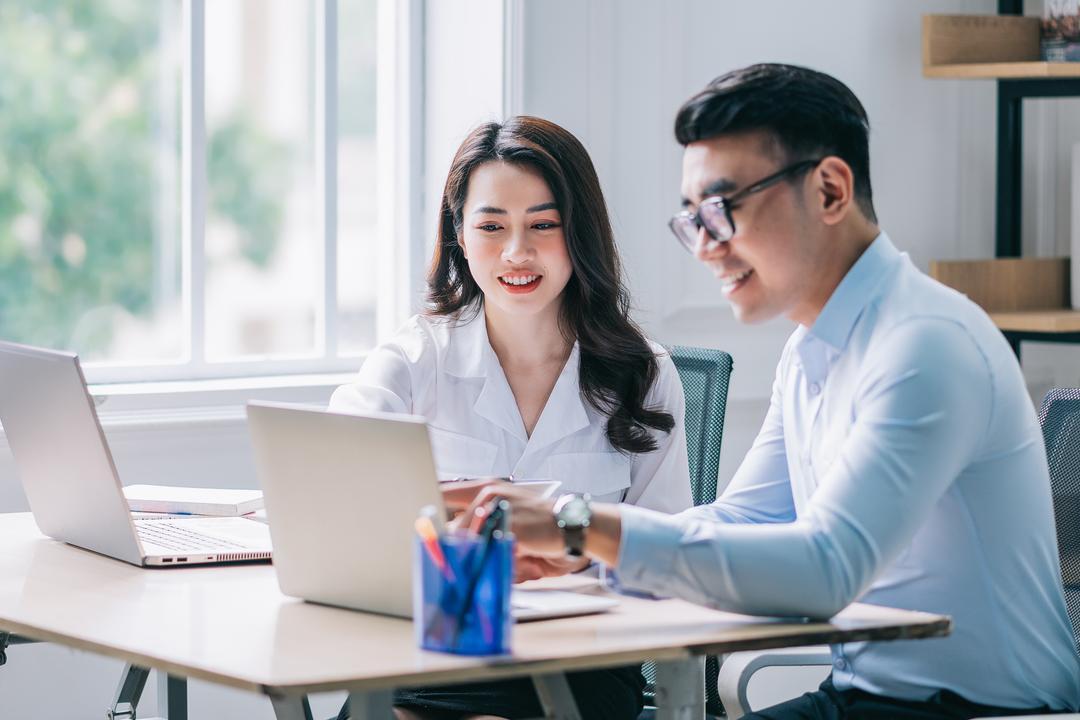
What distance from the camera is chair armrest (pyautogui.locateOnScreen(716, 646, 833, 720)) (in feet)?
5.62

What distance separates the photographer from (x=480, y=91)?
3.15 meters

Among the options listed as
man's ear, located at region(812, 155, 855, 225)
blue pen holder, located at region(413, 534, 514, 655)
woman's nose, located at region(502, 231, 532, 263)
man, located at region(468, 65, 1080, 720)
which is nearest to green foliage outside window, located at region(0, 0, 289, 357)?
woman's nose, located at region(502, 231, 532, 263)

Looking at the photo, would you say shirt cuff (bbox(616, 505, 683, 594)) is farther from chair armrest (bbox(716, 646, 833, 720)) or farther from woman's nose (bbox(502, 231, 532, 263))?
woman's nose (bbox(502, 231, 532, 263))

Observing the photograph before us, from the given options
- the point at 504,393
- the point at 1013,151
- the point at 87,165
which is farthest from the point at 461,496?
the point at 1013,151

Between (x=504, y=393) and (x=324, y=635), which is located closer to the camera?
(x=324, y=635)

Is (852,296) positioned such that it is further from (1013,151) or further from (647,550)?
(1013,151)

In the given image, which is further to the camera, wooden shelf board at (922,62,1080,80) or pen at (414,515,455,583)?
wooden shelf board at (922,62,1080,80)

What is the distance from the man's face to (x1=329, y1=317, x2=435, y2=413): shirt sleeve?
687 millimetres

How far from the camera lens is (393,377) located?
2.23 metres

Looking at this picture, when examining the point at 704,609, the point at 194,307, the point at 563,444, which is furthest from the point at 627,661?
the point at 194,307

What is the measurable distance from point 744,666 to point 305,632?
586 millimetres

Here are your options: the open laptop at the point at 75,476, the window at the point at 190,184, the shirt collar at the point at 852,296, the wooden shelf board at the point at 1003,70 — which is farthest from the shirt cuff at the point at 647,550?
the wooden shelf board at the point at 1003,70

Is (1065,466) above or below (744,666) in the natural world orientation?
above

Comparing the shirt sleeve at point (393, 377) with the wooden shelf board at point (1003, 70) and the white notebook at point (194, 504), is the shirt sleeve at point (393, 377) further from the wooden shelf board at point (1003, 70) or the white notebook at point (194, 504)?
the wooden shelf board at point (1003, 70)
